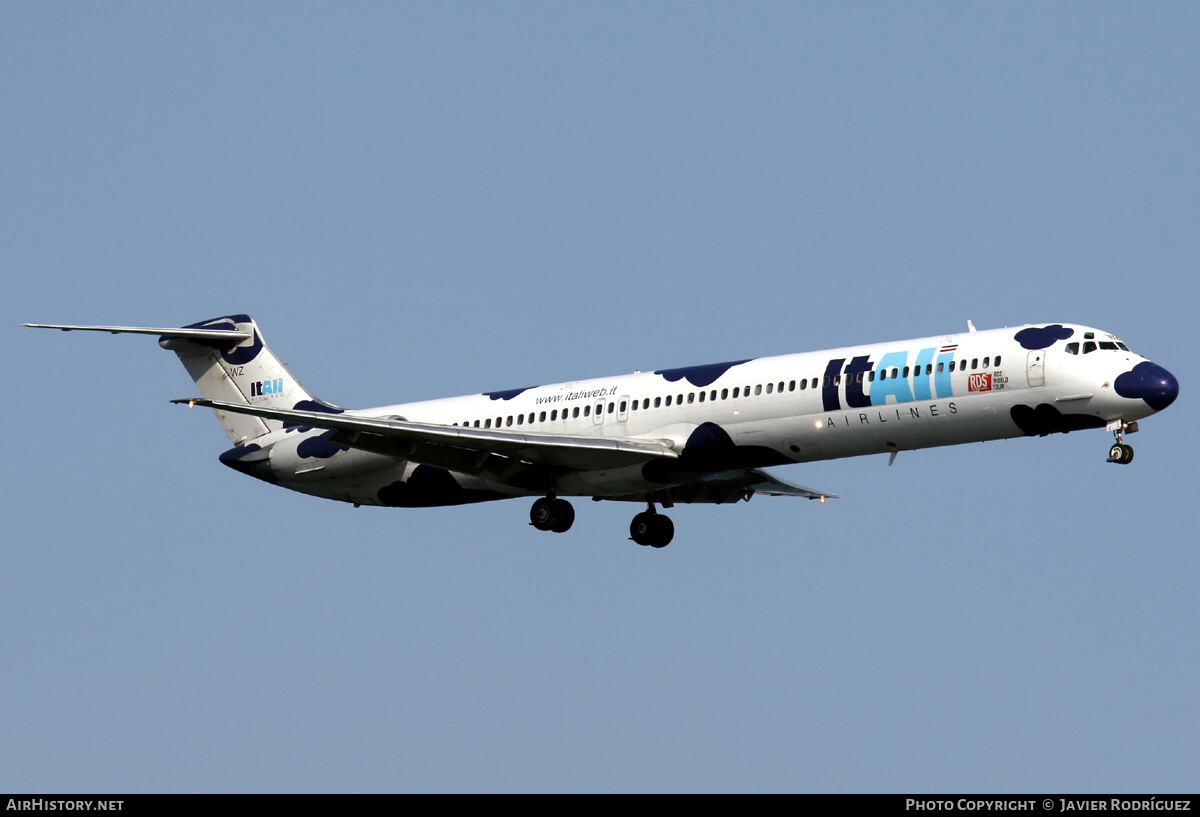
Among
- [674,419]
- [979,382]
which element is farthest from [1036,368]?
[674,419]

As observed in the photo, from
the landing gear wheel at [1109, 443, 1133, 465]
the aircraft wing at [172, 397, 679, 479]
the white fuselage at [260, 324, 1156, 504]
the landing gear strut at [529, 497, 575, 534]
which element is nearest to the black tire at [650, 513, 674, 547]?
the white fuselage at [260, 324, 1156, 504]

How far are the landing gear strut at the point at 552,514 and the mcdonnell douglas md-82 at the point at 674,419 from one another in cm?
3

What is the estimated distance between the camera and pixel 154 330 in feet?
158

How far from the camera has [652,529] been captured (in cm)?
4569

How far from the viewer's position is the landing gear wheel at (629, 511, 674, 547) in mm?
45719

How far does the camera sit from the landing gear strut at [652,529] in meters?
45.7

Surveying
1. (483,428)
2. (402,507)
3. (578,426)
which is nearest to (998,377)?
(578,426)

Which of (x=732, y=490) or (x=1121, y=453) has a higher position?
(x=732, y=490)

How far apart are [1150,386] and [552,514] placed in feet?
47.0

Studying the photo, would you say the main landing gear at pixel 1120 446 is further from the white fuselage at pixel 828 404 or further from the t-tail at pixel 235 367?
→ the t-tail at pixel 235 367

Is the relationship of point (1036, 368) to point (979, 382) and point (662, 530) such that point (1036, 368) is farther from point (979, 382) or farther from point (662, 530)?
point (662, 530)

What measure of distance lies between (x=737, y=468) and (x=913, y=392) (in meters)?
4.86
